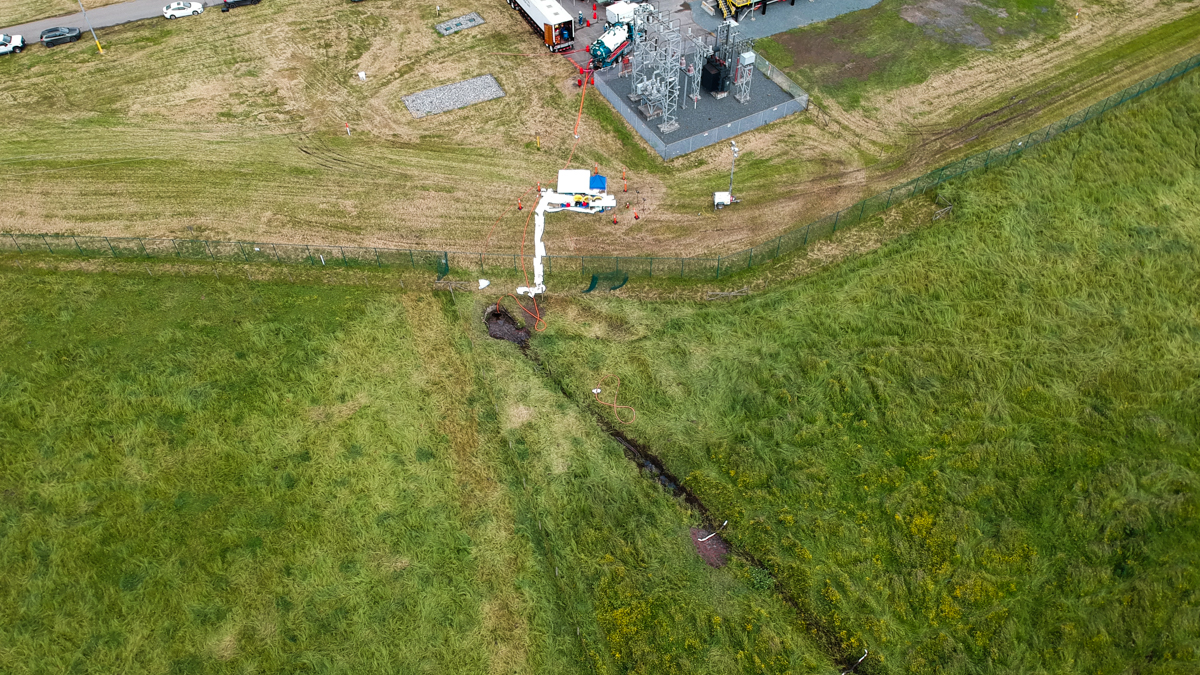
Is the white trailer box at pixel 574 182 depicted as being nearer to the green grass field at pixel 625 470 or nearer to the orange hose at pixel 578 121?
the orange hose at pixel 578 121

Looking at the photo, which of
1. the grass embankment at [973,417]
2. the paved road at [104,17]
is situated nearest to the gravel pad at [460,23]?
the paved road at [104,17]

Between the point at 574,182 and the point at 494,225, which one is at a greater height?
the point at 574,182

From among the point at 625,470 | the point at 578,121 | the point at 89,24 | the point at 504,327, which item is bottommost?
the point at 625,470

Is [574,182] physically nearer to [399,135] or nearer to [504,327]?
[504,327]

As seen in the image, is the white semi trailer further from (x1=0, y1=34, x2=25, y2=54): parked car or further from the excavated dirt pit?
(x1=0, y1=34, x2=25, y2=54): parked car

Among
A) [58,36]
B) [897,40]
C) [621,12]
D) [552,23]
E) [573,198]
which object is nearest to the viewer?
[573,198]

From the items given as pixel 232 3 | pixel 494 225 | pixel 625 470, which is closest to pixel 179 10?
pixel 232 3

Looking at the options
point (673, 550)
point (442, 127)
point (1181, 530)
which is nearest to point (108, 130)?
point (442, 127)

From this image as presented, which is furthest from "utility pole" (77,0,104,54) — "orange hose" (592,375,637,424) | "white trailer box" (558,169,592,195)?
"orange hose" (592,375,637,424)
